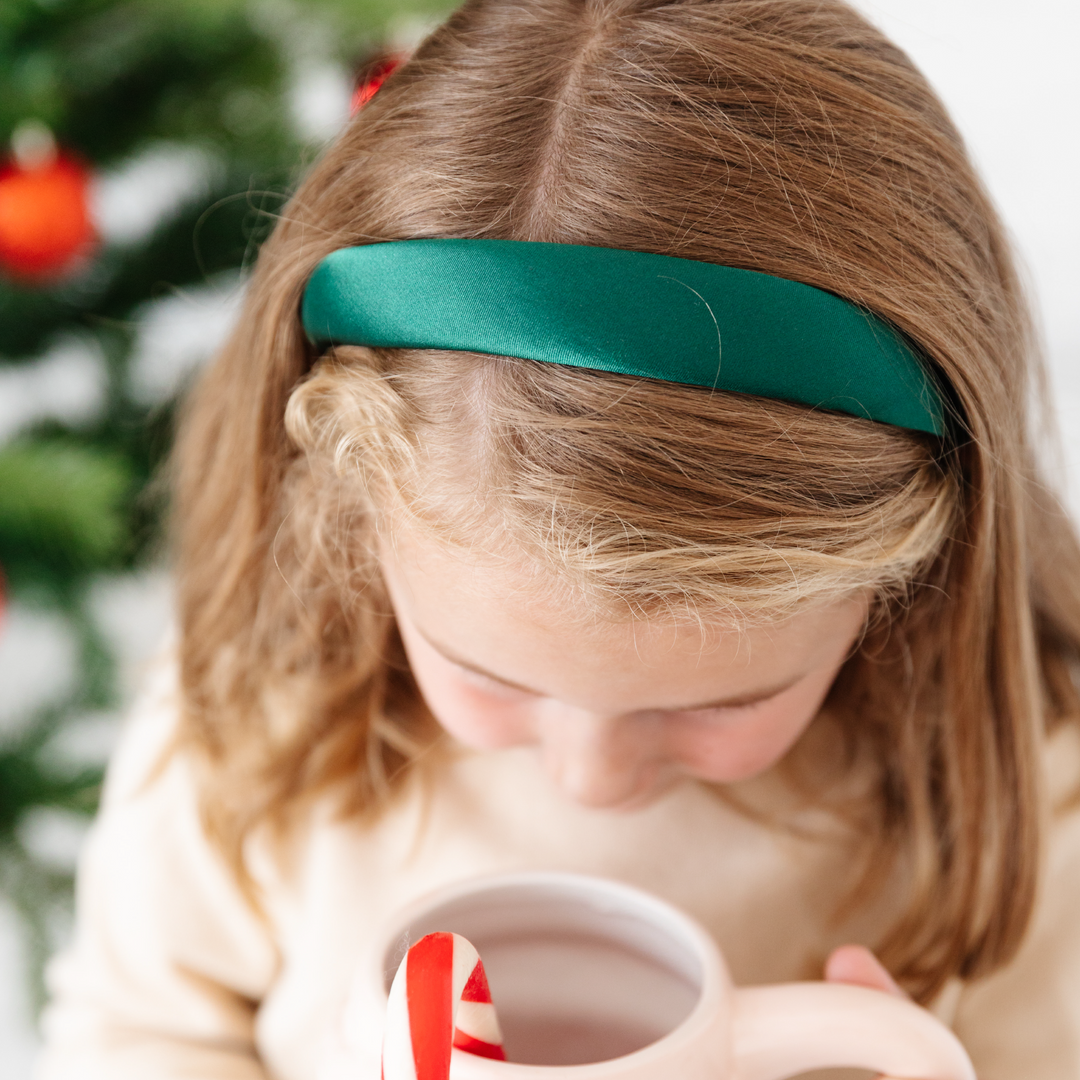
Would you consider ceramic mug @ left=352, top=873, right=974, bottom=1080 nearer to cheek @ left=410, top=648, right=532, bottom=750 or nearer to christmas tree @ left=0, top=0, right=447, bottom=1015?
cheek @ left=410, top=648, right=532, bottom=750

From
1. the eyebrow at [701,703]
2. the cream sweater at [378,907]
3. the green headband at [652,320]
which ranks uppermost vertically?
the green headband at [652,320]

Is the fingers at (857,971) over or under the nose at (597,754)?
under

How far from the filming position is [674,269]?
41 centimetres

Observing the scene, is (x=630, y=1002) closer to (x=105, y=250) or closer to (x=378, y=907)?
(x=378, y=907)

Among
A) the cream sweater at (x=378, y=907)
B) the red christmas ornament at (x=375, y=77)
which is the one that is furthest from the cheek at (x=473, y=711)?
the red christmas ornament at (x=375, y=77)

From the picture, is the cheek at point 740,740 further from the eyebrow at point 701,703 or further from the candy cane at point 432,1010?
the candy cane at point 432,1010

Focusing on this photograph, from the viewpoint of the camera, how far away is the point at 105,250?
2.74 feet

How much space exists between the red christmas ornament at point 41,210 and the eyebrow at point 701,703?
49cm

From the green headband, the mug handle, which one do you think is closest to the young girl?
the green headband

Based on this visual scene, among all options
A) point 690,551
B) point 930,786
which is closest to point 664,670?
point 690,551

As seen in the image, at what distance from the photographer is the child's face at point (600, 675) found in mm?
445

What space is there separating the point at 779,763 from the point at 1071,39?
0.72 m

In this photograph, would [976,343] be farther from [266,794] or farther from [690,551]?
[266,794]

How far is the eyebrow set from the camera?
0.48 metres
